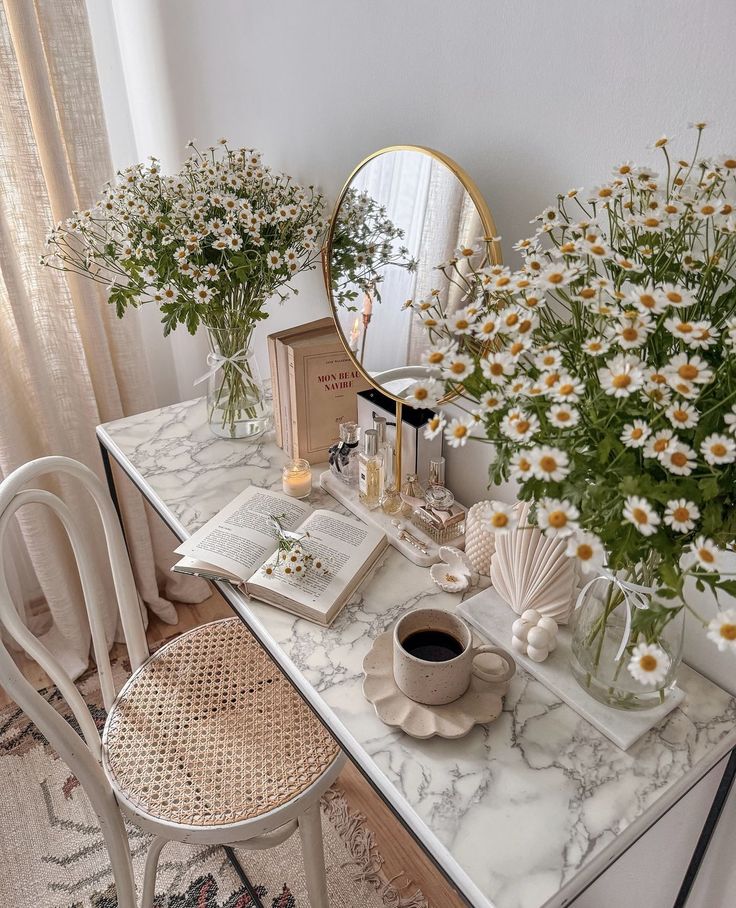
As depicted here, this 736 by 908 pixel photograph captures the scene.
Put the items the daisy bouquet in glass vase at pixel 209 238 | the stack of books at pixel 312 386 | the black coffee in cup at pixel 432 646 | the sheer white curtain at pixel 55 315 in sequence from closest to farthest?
1. the black coffee in cup at pixel 432 646
2. the daisy bouquet in glass vase at pixel 209 238
3. the stack of books at pixel 312 386
4. the sheer white curtain at pixel 55 315

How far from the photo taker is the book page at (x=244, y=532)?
3.62ft

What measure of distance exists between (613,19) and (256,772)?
114 cm

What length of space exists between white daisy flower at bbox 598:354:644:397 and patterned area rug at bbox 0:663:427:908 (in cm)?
132

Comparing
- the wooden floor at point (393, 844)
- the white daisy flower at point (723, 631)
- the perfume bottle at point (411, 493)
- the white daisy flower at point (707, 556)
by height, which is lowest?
the wooden floor at point (393, 844)

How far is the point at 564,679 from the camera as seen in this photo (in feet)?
2.96

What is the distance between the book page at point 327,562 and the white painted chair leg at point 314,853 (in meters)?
0.38

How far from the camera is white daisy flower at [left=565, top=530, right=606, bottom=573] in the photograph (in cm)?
55

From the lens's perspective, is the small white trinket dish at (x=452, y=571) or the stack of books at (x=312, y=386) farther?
the stack of books at (x=312, y=386)

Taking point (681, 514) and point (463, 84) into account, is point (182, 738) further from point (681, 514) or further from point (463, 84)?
point (463, 84)

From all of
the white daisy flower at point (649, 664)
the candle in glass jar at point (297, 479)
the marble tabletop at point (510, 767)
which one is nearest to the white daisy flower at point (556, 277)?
the white daisy flower at point (649, 664)

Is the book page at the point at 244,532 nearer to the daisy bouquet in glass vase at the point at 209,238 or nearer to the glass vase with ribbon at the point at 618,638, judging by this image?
the daisy bouquet in glass vase at the point at 209,238

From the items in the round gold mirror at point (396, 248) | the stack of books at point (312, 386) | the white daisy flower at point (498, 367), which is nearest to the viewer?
the white daisy flower at point (498, 367)

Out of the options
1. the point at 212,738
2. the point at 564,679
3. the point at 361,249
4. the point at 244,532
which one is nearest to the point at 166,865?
the point at 212,738

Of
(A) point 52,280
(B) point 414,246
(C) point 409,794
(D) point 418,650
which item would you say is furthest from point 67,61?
(C) point 409,794
